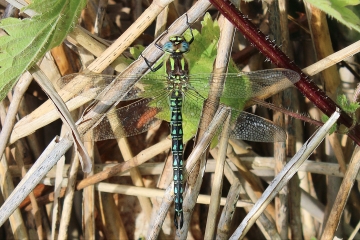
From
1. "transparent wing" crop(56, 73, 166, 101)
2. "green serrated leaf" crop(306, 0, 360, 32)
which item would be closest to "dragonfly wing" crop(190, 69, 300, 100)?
"transparent wing" crop(56, 73, 166, 101)

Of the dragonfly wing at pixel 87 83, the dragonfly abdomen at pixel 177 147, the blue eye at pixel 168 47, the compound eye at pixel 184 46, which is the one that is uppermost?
the compound eye at pixel 184 46

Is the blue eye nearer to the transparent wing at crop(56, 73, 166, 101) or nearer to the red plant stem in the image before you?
the transparent wing at crop(56, 73, 166, 101)

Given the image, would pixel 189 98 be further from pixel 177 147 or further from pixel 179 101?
pixel 177 147

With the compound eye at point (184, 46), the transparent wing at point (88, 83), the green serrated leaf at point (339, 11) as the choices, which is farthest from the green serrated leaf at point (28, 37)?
the green serrated leaf at point (339, 11)

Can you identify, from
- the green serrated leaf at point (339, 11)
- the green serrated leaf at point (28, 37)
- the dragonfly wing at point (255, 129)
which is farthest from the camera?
the dragonfly wing at point (255, 129)

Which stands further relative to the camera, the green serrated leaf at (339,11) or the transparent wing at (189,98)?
the transparent wing at (189,98)

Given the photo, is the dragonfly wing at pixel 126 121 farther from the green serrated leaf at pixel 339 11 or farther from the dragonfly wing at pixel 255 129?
the green serrated leaf at pixel 339 11

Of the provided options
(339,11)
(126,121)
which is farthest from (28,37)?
(339,11)
